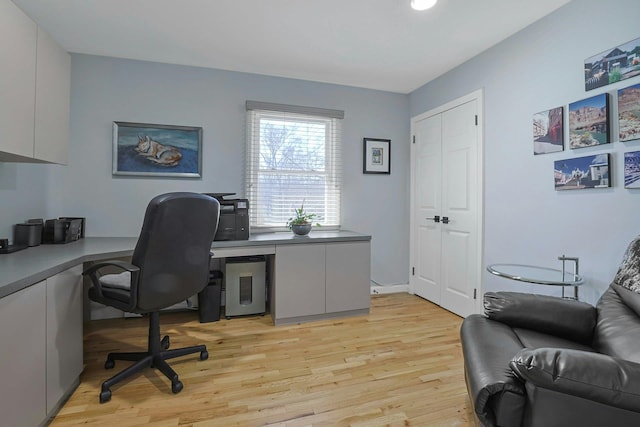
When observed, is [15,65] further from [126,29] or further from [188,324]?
[188,324]

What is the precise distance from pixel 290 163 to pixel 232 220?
0.98 metres

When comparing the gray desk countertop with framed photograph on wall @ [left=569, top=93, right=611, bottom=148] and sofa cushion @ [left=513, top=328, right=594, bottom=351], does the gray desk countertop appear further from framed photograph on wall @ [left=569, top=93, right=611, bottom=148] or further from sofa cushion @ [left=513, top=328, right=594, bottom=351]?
framed photograph on wall @ [left=569, top=93, right=611, bottom=148]

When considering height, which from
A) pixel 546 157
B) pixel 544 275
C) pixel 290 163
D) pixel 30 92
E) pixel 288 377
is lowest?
pixel 288 377

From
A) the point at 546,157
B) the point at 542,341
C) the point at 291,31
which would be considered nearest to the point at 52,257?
the point at 291,31

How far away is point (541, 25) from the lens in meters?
2.29

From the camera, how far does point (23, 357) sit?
132 centimetres

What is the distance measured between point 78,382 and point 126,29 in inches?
100

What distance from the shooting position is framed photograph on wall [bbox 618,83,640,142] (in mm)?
1753

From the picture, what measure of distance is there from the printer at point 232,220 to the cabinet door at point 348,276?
802mm

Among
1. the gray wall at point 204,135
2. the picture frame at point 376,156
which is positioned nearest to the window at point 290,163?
the gray wall at point 204,135

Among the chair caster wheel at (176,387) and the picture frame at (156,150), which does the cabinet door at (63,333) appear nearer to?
the chair caster wheel at (176,387)

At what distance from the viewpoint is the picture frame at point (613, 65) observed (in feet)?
5.84

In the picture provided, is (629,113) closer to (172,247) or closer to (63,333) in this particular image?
(172,247)

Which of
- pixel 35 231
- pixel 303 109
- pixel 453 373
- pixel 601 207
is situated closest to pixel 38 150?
pixel 35 231
